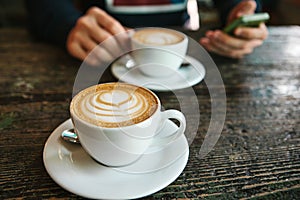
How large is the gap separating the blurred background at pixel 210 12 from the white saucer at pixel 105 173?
1.53 metres

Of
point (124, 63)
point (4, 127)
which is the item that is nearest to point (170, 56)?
point (124, 63)

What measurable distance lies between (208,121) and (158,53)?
21 centimetres

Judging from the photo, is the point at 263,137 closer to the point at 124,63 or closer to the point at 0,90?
the point at 124,63

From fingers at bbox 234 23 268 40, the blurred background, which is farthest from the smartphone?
the blurred background

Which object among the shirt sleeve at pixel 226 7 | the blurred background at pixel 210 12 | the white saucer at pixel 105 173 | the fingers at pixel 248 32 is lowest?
the blurred background at pixel 210 12

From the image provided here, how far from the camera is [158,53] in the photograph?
740mm

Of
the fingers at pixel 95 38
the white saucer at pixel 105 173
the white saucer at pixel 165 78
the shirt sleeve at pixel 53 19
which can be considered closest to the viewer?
the white saucer at pixel 105 173

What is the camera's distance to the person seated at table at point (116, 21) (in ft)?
2.89

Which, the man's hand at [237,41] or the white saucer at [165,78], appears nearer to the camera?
the white saucer at [165,78]

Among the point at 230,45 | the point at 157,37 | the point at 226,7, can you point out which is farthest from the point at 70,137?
the point at 226,7

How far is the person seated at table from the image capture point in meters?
0.88

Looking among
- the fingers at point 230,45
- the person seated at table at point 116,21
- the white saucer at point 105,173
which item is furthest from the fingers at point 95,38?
the white saucer at point 105,173

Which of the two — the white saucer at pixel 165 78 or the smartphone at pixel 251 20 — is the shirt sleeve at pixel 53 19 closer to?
the white saucer at pixel 165 78

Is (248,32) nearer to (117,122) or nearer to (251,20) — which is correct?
(251,20)
